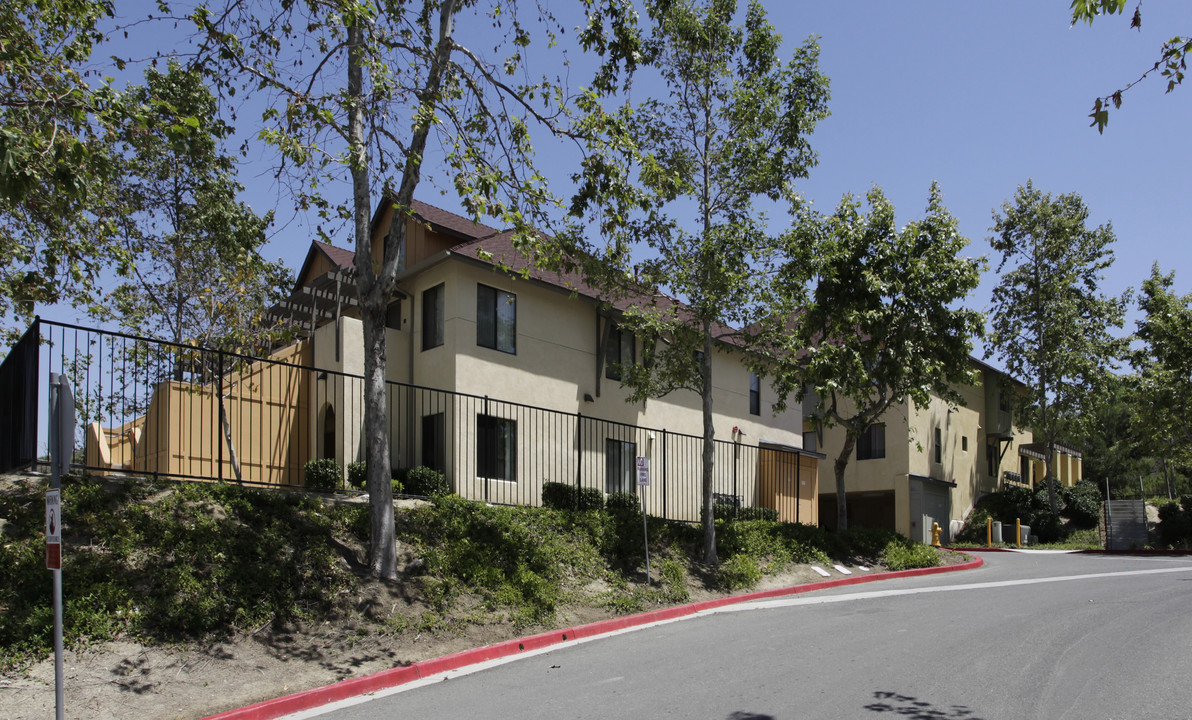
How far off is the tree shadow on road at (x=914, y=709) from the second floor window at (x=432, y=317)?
551 inches

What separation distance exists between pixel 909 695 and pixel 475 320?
13.7m

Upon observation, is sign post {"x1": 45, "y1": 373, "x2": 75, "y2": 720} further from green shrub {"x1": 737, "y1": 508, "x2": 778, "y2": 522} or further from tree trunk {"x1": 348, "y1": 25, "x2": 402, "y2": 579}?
green shrub {"x1": 737, "y1": 508, "x2": 778, "y2": 522}

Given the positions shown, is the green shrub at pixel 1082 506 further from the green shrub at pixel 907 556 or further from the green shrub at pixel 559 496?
the green shrub at pixel 559 496

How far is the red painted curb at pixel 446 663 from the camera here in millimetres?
8414

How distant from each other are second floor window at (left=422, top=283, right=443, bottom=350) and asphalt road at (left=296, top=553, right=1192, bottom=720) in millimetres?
9340

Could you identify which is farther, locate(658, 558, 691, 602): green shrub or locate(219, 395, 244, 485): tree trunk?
locate(658, 558, 691, 602): green shrub

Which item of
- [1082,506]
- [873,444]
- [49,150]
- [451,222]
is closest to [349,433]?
[451,222]

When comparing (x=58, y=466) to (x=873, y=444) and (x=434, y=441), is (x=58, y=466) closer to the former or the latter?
(x=434, y=441)

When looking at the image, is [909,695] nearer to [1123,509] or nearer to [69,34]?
[69,34]

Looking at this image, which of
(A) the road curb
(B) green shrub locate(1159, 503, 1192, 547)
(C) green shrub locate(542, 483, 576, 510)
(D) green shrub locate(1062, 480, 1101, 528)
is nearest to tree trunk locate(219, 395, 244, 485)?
(C) green shrub locate(542, 483, 576, 510)

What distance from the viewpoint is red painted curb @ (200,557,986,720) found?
27.6ft

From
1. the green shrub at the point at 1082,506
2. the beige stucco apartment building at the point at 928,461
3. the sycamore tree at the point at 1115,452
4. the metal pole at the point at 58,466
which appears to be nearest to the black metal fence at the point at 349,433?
the metal pole at the point at 58,466

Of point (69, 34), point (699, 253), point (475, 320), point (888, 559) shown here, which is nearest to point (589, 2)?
point (699, 253)

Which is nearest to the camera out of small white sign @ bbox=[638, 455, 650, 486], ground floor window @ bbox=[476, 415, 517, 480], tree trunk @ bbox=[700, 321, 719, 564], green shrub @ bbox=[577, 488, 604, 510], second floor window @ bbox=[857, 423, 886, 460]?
small white sign @ bbox=[638, 455, 650, 486]
